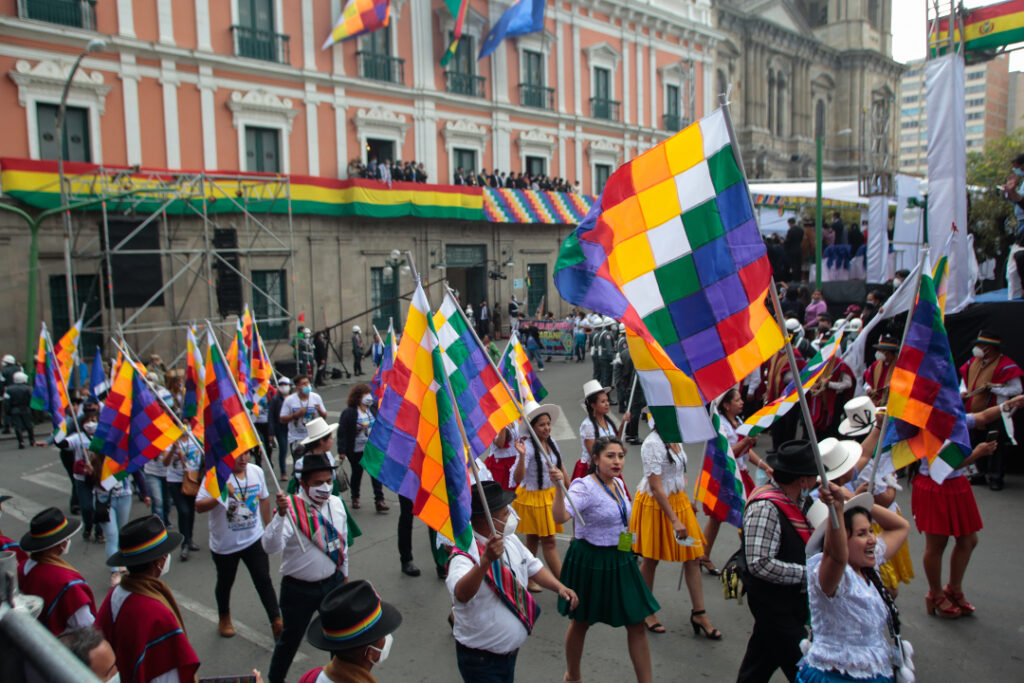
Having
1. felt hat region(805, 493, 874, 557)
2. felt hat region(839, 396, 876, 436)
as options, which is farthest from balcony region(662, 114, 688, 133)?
felt hat region(805, 493, 874, 557)

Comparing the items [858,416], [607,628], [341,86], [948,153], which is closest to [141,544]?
[607,628]

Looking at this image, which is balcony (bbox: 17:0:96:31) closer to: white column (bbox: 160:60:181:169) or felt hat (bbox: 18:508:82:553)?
white column (bbox: 160:60:181:169)

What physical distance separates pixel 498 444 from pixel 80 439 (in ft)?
16.1

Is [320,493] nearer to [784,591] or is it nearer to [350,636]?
[350,636]

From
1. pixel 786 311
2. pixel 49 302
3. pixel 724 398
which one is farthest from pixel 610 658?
pixel 49 302

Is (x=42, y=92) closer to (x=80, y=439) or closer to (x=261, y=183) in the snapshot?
(x=261, y=183)

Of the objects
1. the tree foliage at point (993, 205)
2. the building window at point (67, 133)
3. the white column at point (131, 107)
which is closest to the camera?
the tree foliage at point (993, 205)

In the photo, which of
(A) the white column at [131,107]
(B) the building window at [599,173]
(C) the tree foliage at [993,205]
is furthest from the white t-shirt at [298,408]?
(B) the building window at [599,173]

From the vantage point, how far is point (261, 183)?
2195cm

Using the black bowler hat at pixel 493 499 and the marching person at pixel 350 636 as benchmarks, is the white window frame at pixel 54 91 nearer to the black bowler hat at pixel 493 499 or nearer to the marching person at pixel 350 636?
the black bowler hat at pixel 493 499

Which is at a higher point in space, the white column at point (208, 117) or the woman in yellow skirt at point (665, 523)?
the white column at point (208, 117)

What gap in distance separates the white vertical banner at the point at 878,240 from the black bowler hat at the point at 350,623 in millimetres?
16391

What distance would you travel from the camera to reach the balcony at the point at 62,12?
773 inches

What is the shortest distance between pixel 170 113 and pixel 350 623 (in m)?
22.9
